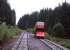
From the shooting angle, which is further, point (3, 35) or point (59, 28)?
point (59, 28)

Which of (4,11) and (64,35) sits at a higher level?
(4,11)

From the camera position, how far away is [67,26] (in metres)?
48.6

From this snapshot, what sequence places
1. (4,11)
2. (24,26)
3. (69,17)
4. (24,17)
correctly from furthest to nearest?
(24,17), (24,26), (4,11), (69,17)

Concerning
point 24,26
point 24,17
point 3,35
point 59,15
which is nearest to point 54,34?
point 59,15

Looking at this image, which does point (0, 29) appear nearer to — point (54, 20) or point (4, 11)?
point (4, 11)

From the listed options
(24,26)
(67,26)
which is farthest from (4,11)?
(24,26)

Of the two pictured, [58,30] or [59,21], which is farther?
[59,21]

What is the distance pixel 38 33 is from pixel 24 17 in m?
65.6

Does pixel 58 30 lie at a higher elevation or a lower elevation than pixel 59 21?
lower

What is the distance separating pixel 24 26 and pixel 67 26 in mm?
55781

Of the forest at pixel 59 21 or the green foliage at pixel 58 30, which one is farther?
the forest at pixel 59 21

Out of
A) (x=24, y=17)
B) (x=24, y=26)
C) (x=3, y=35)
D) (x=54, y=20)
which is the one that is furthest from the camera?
(x=24, y=17)

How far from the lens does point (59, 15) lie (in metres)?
56.4

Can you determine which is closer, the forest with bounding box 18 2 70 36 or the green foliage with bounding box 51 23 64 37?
the green foliage with bounding box 51 23 64 37
